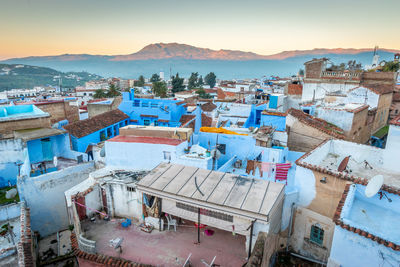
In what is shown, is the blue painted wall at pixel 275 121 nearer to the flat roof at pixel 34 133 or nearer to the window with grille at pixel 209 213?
A: the window with grille at pixel 209 213

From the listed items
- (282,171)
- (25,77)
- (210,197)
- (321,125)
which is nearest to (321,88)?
(321,125)

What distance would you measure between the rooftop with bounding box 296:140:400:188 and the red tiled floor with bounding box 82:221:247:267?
4.39 m

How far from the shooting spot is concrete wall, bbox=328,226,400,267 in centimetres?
625

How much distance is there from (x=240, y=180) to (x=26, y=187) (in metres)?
12.4

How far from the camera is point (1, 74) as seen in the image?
12812cm

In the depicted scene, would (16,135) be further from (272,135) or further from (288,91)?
(288,91)

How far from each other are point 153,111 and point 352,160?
20.1m

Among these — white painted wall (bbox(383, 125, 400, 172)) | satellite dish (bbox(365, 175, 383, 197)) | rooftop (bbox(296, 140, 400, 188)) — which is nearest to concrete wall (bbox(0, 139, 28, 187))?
rooftop (bbox(296, 140, 400, 188))

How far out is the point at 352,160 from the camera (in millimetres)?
11477

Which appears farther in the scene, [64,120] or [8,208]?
[64,120]

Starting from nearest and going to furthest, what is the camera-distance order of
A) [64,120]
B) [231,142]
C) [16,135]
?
[231,142] < [16,135] < [64,120]

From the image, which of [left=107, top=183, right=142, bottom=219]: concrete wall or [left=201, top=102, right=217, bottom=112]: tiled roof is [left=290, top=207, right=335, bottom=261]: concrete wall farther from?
[left=201, top=102, right=217, bottom=112]: tiled roof

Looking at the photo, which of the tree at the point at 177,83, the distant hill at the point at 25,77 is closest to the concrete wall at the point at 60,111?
the tree at the point at 177,83

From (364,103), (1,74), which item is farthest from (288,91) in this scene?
(1,74)
